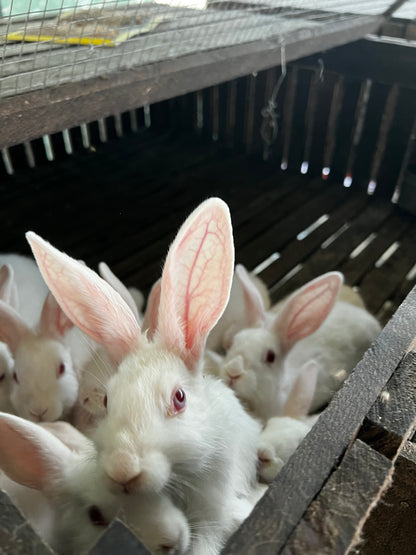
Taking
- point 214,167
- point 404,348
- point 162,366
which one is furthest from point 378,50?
point 162,366

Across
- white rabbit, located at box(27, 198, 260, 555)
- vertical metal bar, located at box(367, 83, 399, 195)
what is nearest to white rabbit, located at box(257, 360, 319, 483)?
white rabbit, located at box(27, 198, 260, 555)

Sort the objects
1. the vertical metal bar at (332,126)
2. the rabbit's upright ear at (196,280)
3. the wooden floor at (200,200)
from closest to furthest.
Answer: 1. the rabbit's upright ear at (196,280)
2. the wooden floor at (200,200)
3. the vertical metal bar at (332,126)

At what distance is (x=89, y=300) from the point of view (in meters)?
1.03

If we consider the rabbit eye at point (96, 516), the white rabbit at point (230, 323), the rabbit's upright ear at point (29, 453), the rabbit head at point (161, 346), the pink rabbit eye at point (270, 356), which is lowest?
the white rabbit at point (230, 323)

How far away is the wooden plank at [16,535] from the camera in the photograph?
2.05ft

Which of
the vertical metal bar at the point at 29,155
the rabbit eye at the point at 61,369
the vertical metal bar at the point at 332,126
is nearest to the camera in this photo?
the rabbit eye at the point at 61,369

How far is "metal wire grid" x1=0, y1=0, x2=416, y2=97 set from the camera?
153cm

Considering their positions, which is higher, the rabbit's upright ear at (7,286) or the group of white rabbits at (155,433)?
the group of white rabbits at (155,433)

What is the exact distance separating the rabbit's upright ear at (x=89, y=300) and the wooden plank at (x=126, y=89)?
52 cm

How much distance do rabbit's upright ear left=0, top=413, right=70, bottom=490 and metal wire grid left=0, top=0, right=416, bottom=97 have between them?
91cm

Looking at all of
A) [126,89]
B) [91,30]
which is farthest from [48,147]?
[126,89]

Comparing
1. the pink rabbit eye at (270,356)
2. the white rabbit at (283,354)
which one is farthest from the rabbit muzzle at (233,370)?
the pink rabbit eye at (270,356)

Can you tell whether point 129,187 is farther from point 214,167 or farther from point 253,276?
point 253,276

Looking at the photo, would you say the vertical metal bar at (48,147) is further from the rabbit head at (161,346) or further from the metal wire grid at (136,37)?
the rabbit head at (161,346)
